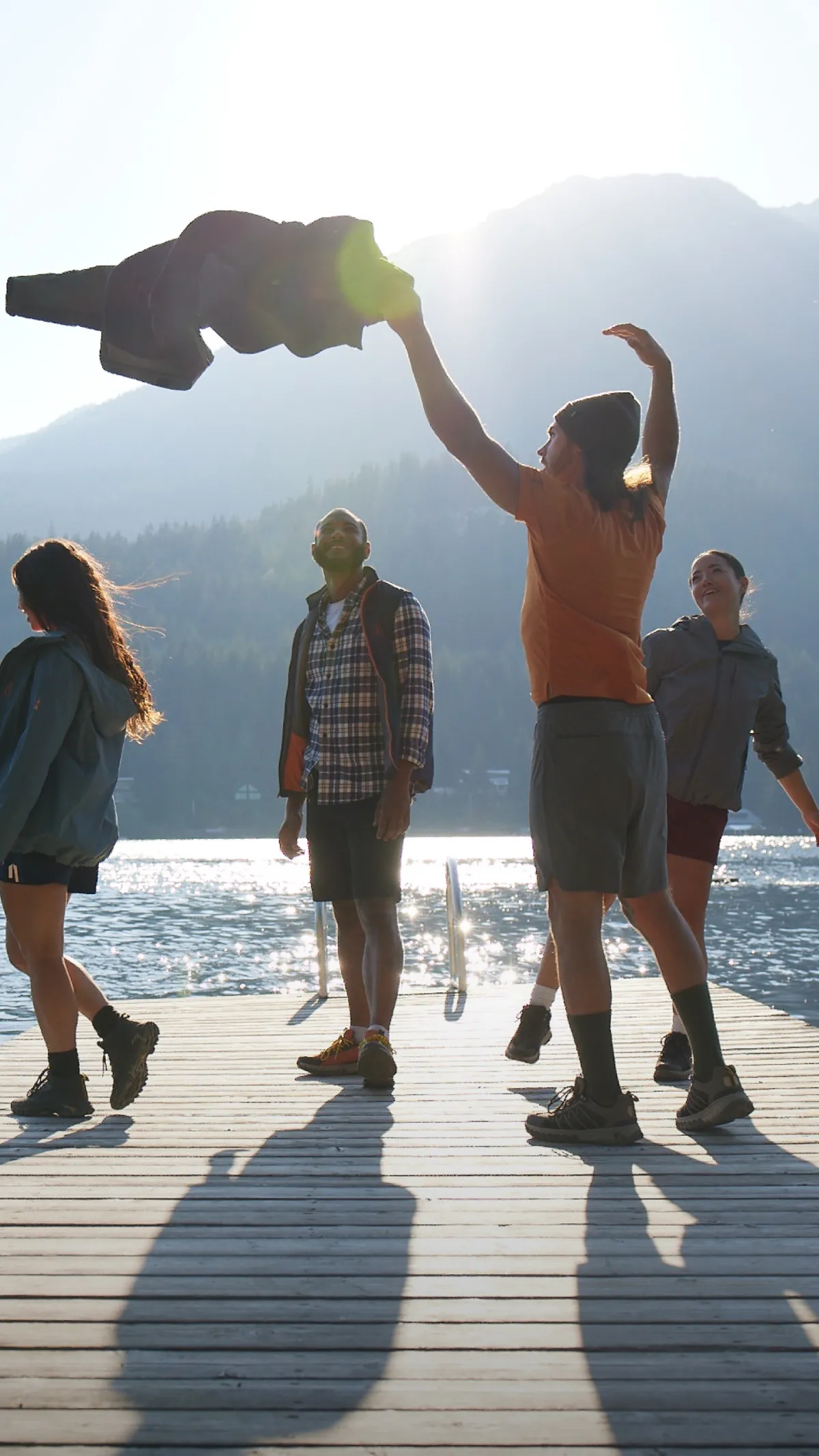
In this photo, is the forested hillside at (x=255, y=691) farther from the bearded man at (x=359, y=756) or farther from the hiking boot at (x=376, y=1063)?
the hiking boot at (x=376, y=1063)

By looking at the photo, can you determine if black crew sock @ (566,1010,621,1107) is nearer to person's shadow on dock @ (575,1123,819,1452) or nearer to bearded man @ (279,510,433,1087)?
person's shadow on dock @ (575,1123,819,1452)

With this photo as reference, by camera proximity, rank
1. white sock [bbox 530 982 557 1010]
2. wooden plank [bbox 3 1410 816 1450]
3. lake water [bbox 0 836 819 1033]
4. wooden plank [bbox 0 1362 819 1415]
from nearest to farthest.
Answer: wooden plank [bbox 3 1410 816 1450] → wooden plank [bbox 0 1362 819 1415] → white sock [bbox 530 982 557 1010] → lake water [bbox 0 836 819 1033]

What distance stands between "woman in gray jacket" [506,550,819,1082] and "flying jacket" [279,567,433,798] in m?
0.88

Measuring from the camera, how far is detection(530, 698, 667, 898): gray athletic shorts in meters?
3.16

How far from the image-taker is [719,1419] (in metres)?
1.70

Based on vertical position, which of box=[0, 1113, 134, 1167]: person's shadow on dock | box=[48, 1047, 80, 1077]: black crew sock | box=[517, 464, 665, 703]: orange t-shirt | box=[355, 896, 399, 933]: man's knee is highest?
box=[517, 464, 665, 703]: orange t-shirt

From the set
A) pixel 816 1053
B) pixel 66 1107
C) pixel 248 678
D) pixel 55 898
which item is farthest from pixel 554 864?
pixel 248 678

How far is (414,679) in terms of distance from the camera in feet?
15.0

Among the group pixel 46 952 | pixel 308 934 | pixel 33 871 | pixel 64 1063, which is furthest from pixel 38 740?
pixel 308 934

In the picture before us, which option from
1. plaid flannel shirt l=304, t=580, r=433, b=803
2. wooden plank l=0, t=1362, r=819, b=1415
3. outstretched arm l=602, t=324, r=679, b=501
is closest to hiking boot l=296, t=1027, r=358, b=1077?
plaid flannel shirt l=304, t=580, r=433, b=803

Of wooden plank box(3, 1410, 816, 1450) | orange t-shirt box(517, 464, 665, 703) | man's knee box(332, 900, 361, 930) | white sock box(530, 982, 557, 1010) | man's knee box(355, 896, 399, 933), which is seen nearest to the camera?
wooden plank box(3, 1410, 816, 1450)

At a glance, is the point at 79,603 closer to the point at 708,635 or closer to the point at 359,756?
the point at 359,756

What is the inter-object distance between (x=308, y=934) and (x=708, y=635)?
1170 inches

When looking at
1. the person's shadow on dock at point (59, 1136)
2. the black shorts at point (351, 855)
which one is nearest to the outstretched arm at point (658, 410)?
the black shorts at point (351, 855)
